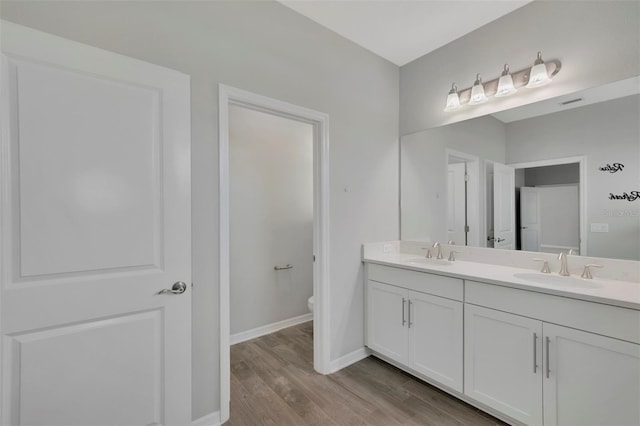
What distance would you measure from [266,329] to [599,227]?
2.85 meters

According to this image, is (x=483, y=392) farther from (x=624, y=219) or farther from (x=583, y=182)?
(x=583, y=182)

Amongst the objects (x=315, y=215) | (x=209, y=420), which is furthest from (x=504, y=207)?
(x=209, y=420)

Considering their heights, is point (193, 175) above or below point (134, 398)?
above

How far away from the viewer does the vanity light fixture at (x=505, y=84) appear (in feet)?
5.94

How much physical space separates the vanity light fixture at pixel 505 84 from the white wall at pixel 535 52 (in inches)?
1.7

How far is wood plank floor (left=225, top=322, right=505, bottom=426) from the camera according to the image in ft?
5.58

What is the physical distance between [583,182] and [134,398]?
111 inches

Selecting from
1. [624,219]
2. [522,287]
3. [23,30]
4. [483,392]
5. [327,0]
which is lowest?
[483,392]

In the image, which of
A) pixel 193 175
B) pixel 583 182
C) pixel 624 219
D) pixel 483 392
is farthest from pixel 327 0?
pixel 483 392

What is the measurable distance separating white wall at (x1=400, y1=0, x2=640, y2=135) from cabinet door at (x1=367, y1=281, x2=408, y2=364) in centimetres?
151

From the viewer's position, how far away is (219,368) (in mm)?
1642

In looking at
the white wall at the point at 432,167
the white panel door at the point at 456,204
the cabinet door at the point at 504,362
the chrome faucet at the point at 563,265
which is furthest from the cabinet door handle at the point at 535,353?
the white wall at the point at 432,167

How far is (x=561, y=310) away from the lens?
1.40 meters

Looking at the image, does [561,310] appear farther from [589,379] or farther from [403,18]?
[403,18]
